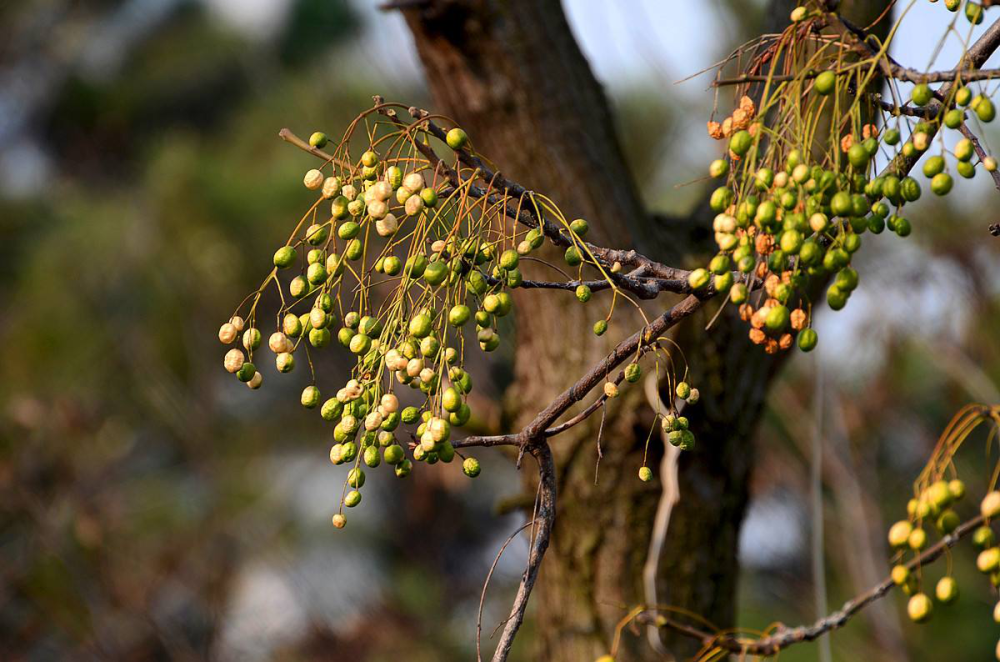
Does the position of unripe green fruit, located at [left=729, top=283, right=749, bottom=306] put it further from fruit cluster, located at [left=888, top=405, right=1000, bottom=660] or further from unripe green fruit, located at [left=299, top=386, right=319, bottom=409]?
unripe green fruit, located at [left=299, top=386, right=319, bottom=409]

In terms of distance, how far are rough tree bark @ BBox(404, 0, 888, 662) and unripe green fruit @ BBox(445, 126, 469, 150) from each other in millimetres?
598

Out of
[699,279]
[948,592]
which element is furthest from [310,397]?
[948,592]

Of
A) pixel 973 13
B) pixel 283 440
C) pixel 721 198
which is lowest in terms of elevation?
pixel 721 198

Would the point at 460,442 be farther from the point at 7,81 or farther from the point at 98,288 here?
the point at 7,81

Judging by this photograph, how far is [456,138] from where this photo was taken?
734 mm

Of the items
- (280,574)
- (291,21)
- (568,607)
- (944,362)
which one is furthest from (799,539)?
(291,21)

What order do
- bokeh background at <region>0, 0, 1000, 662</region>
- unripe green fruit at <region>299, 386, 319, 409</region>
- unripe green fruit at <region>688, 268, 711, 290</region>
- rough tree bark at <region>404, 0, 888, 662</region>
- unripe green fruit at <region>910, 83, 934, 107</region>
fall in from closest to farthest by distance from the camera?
unripe green fruit at <region>910, 83, 934, 107</region>
unripe green fruit at <region>688, 268, 711, 290</region>
unripe green fruit at <region>299, 386, 319, 409</region>
rough tree bark at <region>404, 0, 888, 662</region>
bokeh background at <region>0, 0, 1000, 662</region>

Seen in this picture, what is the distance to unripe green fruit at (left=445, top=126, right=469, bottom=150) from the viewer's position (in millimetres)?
729

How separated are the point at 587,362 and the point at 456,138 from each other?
71 centimetres

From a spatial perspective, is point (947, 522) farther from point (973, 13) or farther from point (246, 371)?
point (246, 371)

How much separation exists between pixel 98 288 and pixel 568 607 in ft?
14.4

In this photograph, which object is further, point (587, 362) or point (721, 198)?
point (587, 362)

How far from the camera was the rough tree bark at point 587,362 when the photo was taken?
1.33m

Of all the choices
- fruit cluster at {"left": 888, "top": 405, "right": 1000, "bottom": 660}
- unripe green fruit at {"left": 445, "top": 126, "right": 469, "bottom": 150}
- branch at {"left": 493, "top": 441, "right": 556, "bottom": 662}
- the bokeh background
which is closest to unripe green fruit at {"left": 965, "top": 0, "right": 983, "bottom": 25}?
fruit cluster at {"left": 888, "top": 405, "right": 1000, "bottom": 660}
